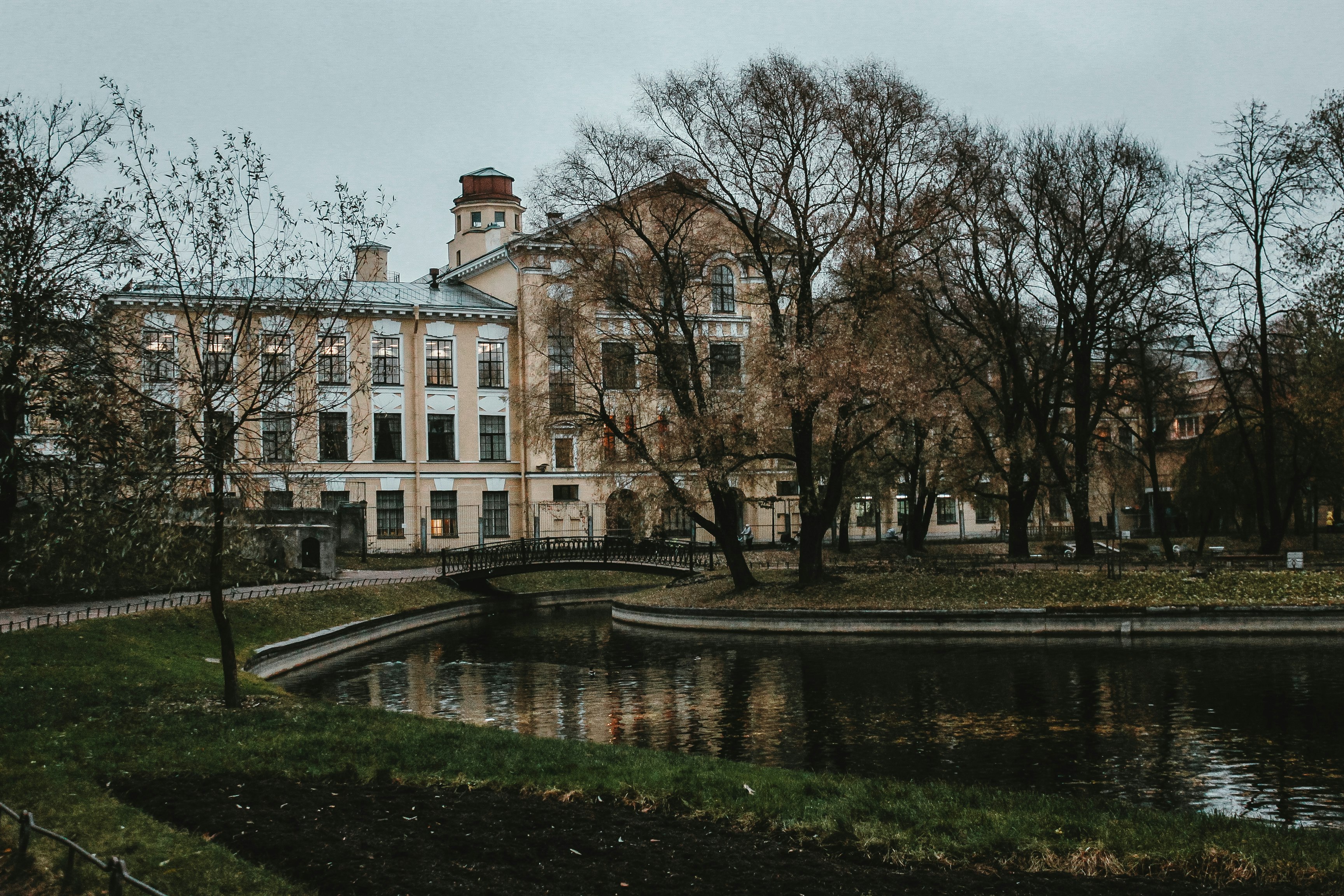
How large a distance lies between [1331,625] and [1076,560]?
35.6ft

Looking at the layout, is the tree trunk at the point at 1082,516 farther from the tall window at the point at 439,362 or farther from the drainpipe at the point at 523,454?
the tall window at the point at 439,362

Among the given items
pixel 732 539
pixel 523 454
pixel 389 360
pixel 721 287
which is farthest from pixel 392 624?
pixel 389 360

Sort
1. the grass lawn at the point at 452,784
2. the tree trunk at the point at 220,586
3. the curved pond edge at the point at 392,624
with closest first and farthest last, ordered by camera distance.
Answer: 1. the grass lawn at the point at 452,784
2. the tree trunk at the point at 220,586
3. the curved pond edge at the point at 392,624

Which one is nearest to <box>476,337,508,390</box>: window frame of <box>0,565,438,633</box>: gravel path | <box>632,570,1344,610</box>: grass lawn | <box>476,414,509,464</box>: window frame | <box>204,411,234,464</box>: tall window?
<box>476,414,509,464</box>: window frame

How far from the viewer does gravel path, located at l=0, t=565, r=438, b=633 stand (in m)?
26.4

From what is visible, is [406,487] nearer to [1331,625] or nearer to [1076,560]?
[1076,560]

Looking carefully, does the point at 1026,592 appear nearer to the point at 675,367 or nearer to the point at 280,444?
the point at 675,367

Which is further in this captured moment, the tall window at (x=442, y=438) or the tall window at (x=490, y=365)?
the tall window at (x=490, y=365)

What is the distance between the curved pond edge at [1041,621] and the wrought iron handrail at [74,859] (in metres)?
25.2

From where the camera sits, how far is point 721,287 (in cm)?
4066

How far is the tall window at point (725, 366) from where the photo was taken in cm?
3672

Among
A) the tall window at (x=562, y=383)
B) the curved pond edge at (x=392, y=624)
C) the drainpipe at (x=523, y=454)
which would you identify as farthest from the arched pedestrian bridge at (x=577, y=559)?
the drainpipe at (x=523, y=454)

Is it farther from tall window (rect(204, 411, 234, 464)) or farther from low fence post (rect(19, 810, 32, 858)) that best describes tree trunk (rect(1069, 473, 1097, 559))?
low fence post (rect(19, 810, 32, 858))

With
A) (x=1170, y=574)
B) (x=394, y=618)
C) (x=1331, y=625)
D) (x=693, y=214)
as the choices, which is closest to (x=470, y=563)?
(x=394, y=618)
